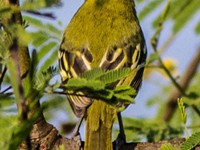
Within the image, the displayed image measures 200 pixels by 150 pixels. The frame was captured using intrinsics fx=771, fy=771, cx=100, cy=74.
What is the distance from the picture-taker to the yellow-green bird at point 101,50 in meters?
4.93

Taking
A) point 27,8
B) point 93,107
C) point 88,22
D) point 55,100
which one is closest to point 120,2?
point 88,22

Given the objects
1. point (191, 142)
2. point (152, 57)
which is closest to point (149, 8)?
point (152, 57)

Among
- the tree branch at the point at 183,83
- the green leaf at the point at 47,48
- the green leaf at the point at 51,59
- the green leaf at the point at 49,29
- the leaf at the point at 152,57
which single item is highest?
the green leaf at the point at 49,29

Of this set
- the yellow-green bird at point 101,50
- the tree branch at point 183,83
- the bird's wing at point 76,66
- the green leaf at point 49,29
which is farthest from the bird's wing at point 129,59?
the tree branch at point 183,83

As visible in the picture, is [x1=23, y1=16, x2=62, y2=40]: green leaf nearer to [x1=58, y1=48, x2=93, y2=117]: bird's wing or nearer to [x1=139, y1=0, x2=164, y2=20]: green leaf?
[x1=58, y1=48, x2=93, y2=117]: bird's wing

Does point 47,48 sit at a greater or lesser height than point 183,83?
greater

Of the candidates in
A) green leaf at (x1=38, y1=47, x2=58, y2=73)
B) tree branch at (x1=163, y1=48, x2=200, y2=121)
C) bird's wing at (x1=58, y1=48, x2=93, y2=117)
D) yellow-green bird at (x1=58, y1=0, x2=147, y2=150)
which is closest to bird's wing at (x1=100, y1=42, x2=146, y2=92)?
yellow-green bird at (x1=58, y1=0, x2=147, y2=150)

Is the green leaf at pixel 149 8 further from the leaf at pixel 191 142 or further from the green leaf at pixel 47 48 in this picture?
the leaf at pixel 191 142

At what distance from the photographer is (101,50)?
18.8 ft

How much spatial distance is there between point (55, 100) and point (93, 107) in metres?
1.04

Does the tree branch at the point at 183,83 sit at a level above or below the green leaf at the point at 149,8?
below

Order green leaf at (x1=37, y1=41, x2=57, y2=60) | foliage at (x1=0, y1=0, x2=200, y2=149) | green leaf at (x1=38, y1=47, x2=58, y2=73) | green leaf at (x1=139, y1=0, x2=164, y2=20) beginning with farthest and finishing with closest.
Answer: green leaf at (x1=139, y1=0, x2=164, y2=20) → green leaf at (x1=37, y1=41, x2=57, y2=60) → green leaf at (x1=38, y1=47, x2=58, y2=73) → foliage at (x1=0, y1=0, x2=200, y2=149)

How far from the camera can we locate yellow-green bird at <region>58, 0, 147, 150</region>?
4.93m

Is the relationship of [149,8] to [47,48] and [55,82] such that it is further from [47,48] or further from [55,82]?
[55,82]
